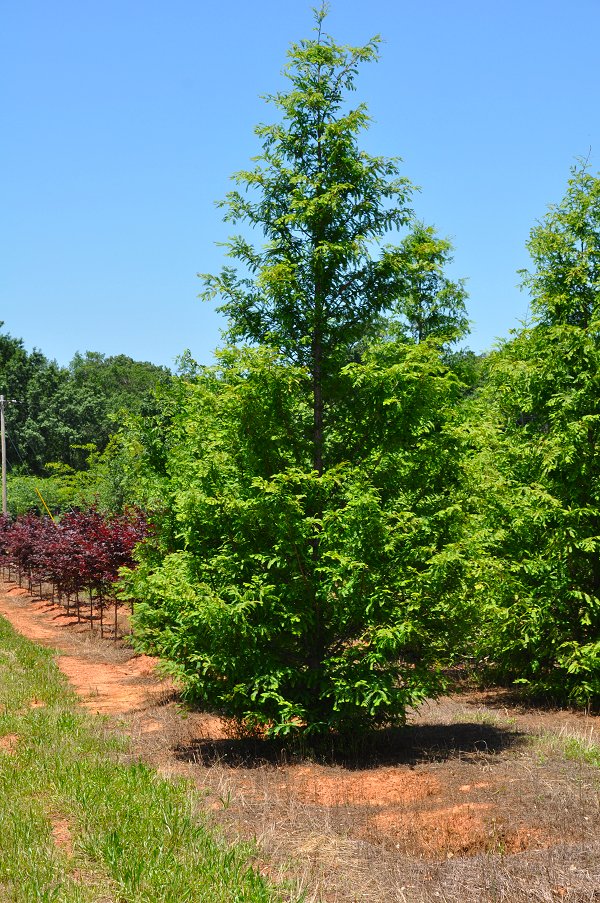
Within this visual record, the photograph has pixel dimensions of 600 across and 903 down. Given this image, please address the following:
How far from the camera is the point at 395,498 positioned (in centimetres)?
891

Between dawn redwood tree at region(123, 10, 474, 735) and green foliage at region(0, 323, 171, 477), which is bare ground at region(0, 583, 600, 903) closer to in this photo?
dawn redwood tree at region(123, 10, 474, 735)

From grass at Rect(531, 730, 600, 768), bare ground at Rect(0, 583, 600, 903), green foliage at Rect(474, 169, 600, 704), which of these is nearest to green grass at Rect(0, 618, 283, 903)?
bare ground at Rect(0, 583, 600, 903)

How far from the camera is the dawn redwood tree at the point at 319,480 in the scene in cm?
838

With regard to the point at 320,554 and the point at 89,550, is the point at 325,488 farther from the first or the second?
the point at 89,550

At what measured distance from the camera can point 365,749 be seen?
916 cm

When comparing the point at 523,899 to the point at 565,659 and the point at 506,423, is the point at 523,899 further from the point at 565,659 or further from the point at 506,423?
the point at 506,423

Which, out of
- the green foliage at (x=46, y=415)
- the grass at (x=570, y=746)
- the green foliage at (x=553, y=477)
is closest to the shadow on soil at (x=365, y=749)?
the grass at (x=570, y=746)

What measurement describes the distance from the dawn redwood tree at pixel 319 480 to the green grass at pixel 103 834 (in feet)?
5.23

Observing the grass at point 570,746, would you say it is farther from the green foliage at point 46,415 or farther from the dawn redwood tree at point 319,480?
the green foliage at point 46,415

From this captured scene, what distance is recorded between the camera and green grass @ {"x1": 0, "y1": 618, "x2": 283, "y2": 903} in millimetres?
4941

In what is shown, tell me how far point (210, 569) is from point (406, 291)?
4401mm

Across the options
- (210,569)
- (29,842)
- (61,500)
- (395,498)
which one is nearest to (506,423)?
(395,498)

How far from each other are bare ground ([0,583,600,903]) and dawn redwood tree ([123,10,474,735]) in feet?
2.20

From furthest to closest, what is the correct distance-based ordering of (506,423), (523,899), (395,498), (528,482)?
(506,423)
(528,482)
(395,498)
(523,899)
